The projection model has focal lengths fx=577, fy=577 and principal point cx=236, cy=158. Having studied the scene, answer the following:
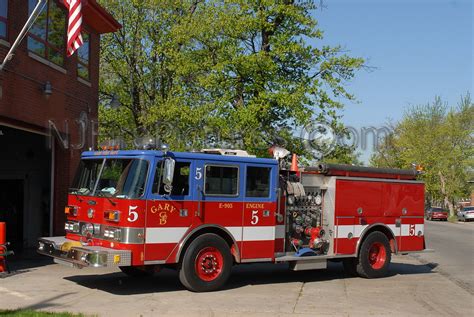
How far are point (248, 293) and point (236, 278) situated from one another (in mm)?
1687

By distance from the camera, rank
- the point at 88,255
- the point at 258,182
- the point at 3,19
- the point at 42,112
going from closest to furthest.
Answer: the point at 88,255 → the point at 258,182 → the point at 3,19 → the point at 42,112

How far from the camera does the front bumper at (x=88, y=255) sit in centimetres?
851

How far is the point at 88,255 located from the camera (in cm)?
860

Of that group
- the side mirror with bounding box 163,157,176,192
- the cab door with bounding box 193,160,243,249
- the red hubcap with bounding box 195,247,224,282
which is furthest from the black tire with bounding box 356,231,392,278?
the side mirror with bounding box 163,157,176,192

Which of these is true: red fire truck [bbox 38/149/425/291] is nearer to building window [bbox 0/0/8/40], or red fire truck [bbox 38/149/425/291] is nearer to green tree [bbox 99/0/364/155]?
building window [bbox 0/0/8/40]

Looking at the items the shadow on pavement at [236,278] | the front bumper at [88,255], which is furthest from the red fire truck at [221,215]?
the shadow on pavement at [236,278]

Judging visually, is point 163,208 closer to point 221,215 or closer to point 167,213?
point 167,213

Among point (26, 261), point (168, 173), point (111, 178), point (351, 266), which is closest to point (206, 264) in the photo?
point (168, 173)

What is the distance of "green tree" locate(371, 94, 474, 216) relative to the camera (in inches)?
2175

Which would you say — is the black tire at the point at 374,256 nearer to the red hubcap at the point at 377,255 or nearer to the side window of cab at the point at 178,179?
the red hubcap at the point at 377,255

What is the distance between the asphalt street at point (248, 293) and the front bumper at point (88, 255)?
0.54 m

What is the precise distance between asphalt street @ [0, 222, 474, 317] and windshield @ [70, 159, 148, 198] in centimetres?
162

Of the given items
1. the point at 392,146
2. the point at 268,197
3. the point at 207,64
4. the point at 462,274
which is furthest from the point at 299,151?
the point at 392,146

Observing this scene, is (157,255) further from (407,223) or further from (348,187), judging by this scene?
(407,223)
